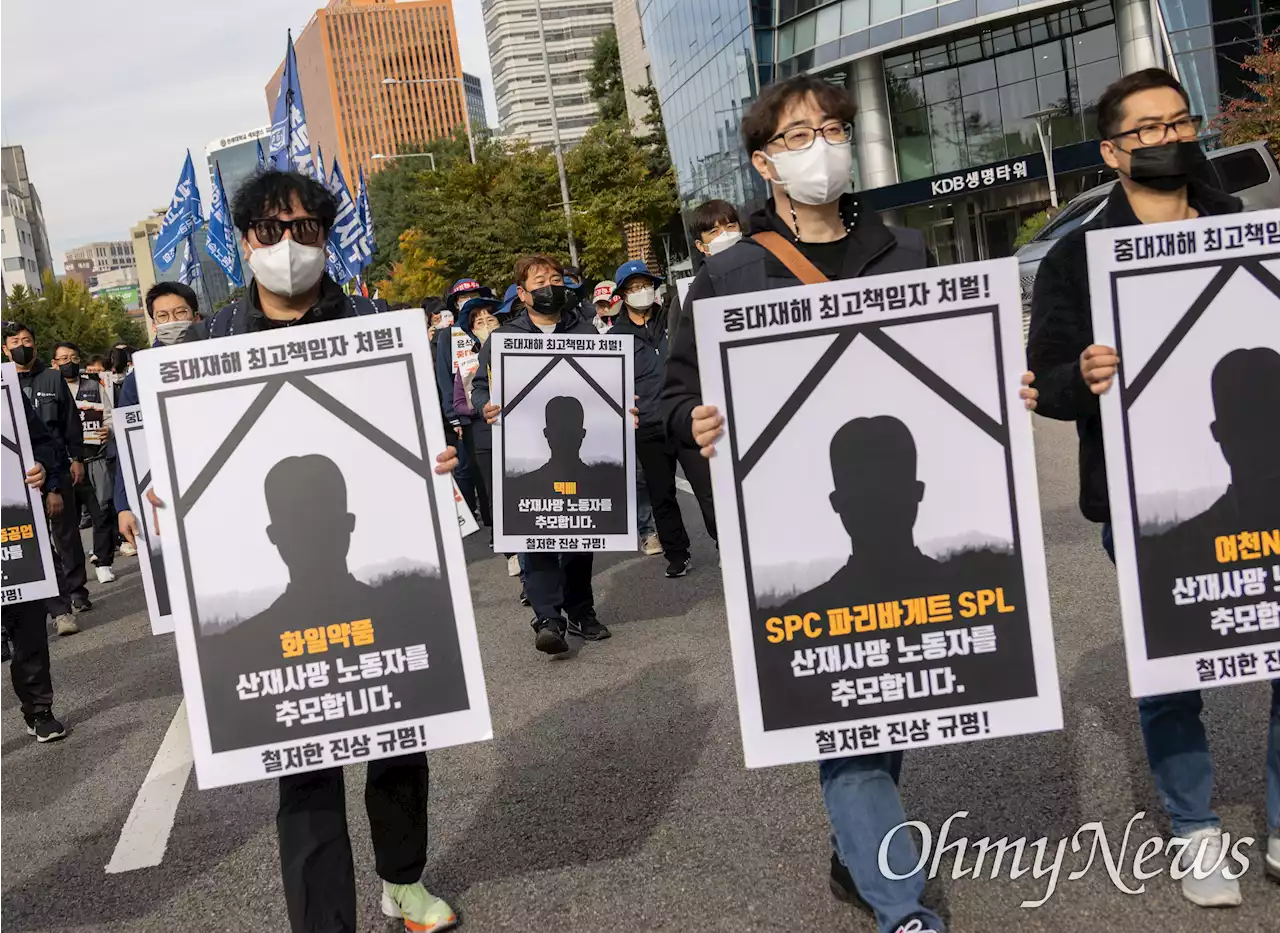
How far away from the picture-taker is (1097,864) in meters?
3.74

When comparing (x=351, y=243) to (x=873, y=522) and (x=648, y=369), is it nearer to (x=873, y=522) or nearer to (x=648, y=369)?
(x=648, y=369)

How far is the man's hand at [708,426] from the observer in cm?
322

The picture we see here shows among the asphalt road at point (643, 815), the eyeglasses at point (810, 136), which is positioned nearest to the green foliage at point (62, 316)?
the asphalt road at point (643, 815)

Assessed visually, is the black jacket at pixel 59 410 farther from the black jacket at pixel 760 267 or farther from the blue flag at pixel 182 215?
the blue flag at pixel 182 215

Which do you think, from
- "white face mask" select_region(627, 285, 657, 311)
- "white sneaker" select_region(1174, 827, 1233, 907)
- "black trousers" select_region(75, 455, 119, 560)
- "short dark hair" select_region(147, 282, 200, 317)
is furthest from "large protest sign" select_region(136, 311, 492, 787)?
"black trousers" select_region(75, 455, 119, 560)

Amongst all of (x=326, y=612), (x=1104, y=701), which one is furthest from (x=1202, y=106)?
(x=326, y=612)

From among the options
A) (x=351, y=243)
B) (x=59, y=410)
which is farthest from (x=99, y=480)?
(x=351, y=243)

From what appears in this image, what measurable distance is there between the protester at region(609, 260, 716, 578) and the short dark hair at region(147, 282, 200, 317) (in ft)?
8.96

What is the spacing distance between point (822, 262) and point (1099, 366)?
2.25 ft

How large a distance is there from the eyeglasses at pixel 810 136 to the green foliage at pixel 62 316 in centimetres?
7419

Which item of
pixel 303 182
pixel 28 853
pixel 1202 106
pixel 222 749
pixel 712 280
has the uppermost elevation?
pixel 1202 106

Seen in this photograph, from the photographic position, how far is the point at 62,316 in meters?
76.8

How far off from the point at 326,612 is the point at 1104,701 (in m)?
2.92

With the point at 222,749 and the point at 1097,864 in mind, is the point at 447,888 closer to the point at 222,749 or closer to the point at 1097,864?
the point at 222,749
